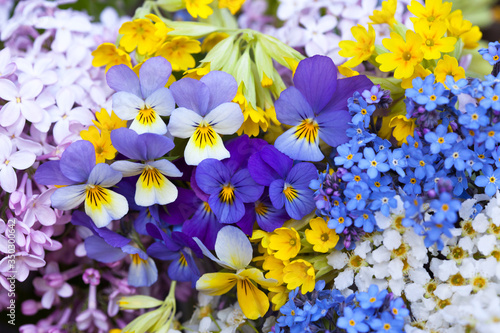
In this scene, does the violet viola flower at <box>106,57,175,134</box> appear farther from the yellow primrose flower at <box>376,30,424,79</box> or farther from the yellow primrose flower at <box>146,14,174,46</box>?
the yellow primrose flower at <box>376,30,424,79</box>

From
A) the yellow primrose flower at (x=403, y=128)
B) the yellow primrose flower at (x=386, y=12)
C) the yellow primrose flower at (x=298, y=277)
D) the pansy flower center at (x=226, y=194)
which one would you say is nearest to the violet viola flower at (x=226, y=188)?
the pansy flower center at (x=226, y=194)

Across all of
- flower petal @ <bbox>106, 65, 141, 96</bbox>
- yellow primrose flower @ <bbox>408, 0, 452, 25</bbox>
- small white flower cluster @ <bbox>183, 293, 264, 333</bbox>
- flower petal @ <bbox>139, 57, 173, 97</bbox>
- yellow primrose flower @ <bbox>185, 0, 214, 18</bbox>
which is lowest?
small white flower cluster @ <bbox>183, 293, 264, 333</bbox>

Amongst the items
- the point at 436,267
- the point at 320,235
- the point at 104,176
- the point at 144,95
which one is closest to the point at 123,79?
the point at 144,95

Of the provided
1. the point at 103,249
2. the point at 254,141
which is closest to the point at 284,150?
the point at 254,141

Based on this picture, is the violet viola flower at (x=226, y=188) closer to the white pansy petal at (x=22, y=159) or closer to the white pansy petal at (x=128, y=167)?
the white pansy petal at (x=128, y=167)

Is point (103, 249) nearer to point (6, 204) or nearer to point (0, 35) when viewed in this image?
point (6, 204)

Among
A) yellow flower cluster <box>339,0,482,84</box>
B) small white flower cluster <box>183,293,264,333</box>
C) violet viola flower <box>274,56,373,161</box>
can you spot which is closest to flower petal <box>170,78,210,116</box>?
violet viola flower <box>274,56,373,161</box>
